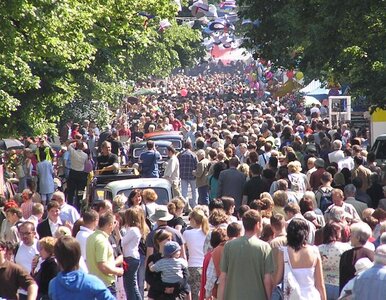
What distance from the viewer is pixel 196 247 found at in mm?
15531

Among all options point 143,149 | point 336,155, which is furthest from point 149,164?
point 143,149

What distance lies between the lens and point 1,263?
11930mm

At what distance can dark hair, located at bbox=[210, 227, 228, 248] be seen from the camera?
14.1 meters

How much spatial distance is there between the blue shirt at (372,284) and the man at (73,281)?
203 cm

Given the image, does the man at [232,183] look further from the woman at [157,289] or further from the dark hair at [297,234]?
the dark hair at [297,234]

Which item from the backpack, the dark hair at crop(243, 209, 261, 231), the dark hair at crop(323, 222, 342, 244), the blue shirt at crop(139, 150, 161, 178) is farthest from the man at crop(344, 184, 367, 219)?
the blue shirt at crop(139, 150, 161, 178)

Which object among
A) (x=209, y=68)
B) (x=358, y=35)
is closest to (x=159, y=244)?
(x=358, y=35)

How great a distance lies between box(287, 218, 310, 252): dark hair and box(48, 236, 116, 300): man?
2.59m

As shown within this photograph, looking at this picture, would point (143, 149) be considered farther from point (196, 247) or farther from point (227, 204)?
point (196, 247)

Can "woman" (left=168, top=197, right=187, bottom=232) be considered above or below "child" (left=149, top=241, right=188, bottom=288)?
above

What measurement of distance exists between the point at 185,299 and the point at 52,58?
10743mm

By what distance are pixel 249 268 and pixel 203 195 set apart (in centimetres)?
1419

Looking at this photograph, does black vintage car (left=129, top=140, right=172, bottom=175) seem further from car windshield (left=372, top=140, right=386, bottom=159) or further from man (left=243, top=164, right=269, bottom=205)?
man (left=243, top=164, right=269, bottom=205)

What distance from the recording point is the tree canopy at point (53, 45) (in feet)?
66.5
